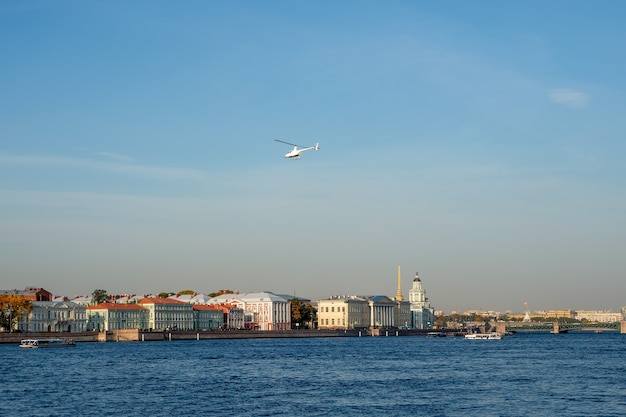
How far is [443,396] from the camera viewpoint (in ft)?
131

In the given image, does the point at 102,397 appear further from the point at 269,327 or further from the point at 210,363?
the point at 269,327

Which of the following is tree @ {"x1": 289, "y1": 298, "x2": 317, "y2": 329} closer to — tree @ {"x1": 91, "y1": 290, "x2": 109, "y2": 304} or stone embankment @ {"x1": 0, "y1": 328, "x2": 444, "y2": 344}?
stone embankment @ {"x1": 0, "y1": 328, "x2": 444, "y2": 344}

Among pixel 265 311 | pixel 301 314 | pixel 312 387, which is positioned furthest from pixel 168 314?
pixel 312 387

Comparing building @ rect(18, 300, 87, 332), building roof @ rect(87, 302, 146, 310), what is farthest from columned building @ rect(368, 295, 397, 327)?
building @ rect(18, 300, 87, 332)

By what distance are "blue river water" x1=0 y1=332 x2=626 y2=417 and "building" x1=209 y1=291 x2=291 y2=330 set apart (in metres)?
85.6

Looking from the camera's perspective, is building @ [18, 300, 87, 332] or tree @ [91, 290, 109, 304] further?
tree @ [91, 290, 109, 304]

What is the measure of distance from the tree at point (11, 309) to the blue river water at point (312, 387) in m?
44.6

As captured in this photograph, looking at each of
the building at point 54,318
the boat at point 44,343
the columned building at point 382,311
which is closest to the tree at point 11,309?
the building at point 54,318

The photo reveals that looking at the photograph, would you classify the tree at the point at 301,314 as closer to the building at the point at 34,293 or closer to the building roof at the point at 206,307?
the building roof at the point at 206,307

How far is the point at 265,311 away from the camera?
152625 mm

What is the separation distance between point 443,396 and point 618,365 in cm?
2524

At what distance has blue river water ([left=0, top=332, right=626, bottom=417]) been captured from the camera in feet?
115

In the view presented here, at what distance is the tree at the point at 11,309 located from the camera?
109 m

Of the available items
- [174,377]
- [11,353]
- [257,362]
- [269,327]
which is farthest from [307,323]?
[174,377]
